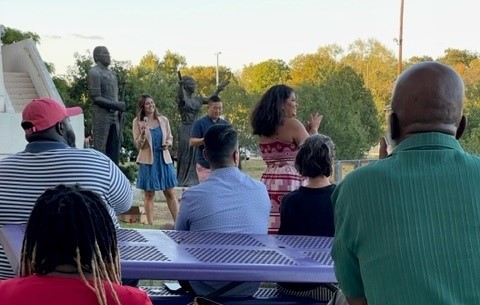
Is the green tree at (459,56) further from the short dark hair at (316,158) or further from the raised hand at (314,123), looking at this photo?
the short dark hair at (316,158)

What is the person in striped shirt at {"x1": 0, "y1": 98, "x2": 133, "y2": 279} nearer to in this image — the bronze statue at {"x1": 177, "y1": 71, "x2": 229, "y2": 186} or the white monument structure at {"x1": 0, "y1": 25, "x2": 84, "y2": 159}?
the bronze statue at {"x1": 177, "y1": 71, "x2": 229, "y2": 186}

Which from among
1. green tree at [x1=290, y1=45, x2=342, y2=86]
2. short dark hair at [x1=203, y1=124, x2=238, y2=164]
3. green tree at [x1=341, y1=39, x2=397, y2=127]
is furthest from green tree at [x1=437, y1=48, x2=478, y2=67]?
short dark hair at [x1=203, y1=124, x2=238, y2=164]

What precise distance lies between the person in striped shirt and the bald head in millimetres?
1458

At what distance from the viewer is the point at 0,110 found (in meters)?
10.5

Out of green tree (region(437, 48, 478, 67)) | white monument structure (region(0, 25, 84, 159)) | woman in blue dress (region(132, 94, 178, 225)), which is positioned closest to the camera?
woman in blue dress (region(132, 94, 178, 225))

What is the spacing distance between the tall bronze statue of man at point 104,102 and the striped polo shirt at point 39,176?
5.42m

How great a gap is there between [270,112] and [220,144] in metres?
1.26

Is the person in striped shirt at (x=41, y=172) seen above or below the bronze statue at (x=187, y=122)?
above

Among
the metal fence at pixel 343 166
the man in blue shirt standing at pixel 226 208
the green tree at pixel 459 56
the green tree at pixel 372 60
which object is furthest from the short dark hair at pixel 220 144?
the green tree at pixel 459 56

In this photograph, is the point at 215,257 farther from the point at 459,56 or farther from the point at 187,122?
the point at 459,56

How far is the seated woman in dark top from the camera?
3.50 m

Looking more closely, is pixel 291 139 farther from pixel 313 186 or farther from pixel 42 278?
pixel 42 278

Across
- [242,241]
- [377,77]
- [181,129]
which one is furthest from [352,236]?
[377,77]

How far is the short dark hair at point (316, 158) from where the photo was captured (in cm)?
365
